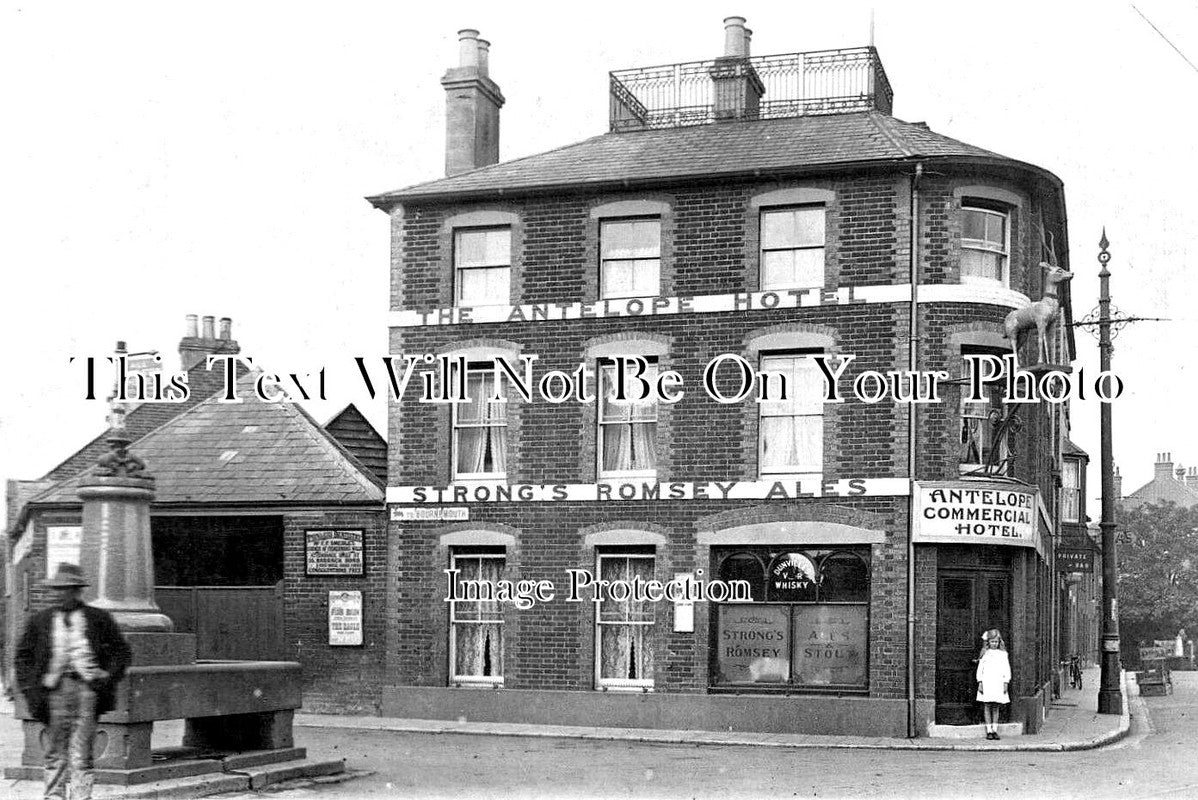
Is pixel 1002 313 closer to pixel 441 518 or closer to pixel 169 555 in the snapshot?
pixel 441 518

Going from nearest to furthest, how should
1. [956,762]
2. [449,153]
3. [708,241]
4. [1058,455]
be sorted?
[956,762]
[708,241]
[449,153]
[1058,455]

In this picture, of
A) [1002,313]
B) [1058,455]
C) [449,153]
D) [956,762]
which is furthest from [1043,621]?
[449,153]

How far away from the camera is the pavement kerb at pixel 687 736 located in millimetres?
20047

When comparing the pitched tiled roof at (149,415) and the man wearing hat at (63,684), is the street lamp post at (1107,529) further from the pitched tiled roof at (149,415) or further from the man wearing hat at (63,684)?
the man wearing hat at (63,684)

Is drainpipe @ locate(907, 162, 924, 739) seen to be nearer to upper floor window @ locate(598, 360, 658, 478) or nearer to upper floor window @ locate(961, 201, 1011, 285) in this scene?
upper floor window @ locate(961, 201, 1011, 285)

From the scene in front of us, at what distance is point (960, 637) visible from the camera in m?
21.5

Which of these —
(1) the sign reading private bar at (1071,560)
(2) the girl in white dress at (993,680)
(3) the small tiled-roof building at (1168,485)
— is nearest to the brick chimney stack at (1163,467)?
(3) the small tiled-roof building at (1168,485)

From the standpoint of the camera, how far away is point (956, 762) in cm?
1812

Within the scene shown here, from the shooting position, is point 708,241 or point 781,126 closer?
point 708,241

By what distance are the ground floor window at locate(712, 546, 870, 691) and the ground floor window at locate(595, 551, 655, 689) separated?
3.73 ft

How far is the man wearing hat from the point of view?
10734 millimetres

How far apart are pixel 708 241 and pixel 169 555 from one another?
35.7 feet

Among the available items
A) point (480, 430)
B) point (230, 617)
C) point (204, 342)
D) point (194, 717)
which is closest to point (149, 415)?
point (204, 342)

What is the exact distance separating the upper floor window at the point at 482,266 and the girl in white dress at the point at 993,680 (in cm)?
922
